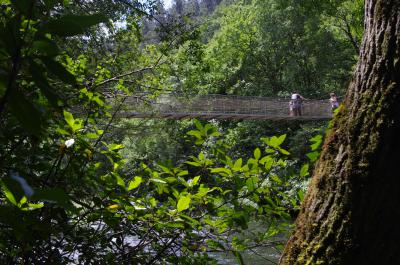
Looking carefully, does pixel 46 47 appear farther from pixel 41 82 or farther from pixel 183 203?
A: pixel 183 203

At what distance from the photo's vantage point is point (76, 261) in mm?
1133

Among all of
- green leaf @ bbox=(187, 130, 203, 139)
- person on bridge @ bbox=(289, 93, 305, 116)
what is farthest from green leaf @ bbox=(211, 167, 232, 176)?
person on bridge @ bbox=(289, 93, 305, 116)

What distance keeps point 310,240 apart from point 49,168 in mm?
604

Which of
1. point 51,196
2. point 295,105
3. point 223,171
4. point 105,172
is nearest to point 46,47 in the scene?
point 51,196

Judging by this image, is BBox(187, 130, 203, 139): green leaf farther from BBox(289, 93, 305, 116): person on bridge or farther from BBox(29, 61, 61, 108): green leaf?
BBox(289, 93, 305, 116): person on bridge

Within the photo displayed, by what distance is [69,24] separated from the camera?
1.16 ft

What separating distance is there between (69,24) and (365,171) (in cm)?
58

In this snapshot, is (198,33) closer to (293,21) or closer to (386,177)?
(386,177)

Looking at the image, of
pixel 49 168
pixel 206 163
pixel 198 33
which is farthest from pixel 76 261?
pixel 198 33

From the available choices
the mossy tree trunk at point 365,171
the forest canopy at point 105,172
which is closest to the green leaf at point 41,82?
the forest canopy at point 105,172

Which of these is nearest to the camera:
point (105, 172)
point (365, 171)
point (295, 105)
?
point (365, 171)

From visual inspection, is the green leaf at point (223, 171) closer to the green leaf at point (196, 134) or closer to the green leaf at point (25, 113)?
the green leaf at point (196, 134)

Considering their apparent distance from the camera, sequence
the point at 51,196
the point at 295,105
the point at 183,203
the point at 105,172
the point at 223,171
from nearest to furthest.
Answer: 1. the point at 51,196
2. the point at 183,203
3. the point at 223,171
4. the point at 105,172
5. the point at 295,105

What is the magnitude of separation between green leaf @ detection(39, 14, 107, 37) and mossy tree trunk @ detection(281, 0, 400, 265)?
0.56m
